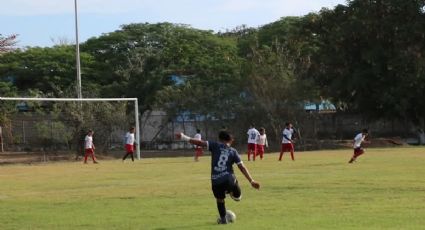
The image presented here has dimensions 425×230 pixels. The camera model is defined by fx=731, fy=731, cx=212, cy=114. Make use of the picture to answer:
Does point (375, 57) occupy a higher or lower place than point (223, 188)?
higher

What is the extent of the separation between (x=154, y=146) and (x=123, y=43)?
49.0 ft

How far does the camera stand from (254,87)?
50.8 metres

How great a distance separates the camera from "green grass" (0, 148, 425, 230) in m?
13.0

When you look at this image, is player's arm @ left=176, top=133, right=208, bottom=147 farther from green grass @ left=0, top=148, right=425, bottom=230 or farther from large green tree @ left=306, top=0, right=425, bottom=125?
large green tree @ left=306, top=0, right=425, bottom=125

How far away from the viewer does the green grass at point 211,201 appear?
42.5ft

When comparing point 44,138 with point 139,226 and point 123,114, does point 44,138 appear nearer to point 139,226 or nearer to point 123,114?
point 123,114

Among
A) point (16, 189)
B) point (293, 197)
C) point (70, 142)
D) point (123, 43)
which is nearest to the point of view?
point (293, 197)

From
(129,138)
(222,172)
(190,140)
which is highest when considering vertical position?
(190,140)

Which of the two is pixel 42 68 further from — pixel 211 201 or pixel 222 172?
pixel 222 172

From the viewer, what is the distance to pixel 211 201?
650 inches

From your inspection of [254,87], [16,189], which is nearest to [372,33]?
[254,87]

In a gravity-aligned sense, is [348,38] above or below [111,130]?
above

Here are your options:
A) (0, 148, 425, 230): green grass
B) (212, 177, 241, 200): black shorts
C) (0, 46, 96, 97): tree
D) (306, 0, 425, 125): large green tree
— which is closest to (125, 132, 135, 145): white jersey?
(0, 148, 425, 230): green grass

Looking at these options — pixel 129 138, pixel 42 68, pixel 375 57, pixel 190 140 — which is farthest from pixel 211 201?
pixel 42 68
